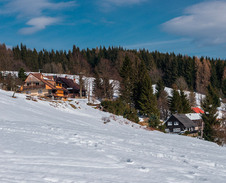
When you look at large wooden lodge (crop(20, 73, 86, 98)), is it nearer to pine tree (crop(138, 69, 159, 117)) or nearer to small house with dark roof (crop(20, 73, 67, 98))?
small house with dark roof (crop(20, 73, 67, 98))

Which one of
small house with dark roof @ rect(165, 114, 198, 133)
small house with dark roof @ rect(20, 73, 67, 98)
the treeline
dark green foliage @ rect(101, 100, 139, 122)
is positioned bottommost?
small house with dark roof @ rect(165, 114, 198, 133)

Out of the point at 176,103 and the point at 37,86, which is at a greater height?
the point at 37,86

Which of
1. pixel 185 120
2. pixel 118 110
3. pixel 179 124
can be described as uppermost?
pixel 118 110

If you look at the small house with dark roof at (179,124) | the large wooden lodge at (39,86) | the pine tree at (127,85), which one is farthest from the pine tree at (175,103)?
the large wooden lodge at (39,86)

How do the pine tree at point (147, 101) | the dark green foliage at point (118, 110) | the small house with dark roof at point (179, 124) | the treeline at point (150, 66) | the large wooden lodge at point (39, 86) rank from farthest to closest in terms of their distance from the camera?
the treeline at point (150, 66) → the large wooden lodge at point (39, 86) → the small house with dark roof at point (179, 124) → the pine tree at point (147, 101) → the dark green foliage at point (118, 110)

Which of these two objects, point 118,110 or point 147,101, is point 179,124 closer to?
point 147,101

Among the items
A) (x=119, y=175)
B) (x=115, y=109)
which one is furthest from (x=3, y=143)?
(x=115, y=109)

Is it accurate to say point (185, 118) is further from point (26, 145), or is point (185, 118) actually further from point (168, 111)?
point (26, 145)

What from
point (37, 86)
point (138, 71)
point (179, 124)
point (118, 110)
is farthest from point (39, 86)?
point (179, 124)

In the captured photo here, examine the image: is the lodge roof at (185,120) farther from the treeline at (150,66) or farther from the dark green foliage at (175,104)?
the treeline at (150,66)

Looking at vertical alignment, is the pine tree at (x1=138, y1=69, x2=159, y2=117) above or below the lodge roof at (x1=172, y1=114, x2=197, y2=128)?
above

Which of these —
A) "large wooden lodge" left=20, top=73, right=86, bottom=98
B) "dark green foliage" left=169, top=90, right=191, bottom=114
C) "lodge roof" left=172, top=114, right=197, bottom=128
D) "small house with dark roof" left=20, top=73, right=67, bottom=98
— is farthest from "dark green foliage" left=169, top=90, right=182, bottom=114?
"small house with dark roof" left=20, top=73, right=67, bottom=98

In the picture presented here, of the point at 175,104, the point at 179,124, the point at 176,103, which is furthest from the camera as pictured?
the point at 175,104

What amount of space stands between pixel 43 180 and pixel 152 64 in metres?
126
